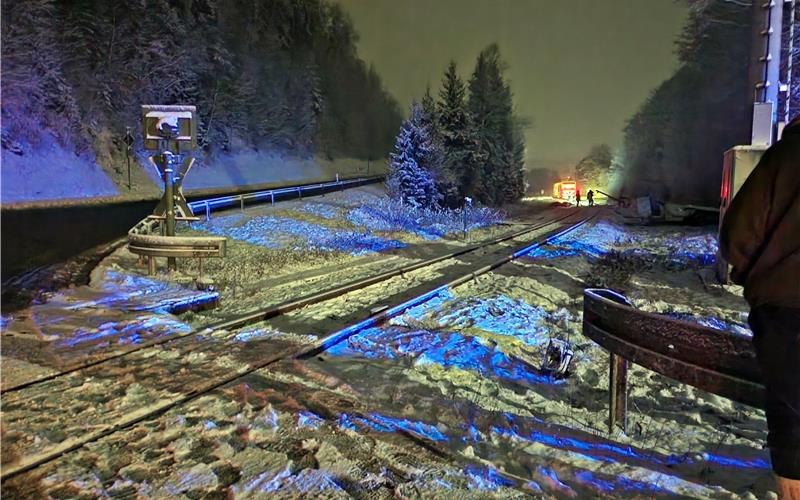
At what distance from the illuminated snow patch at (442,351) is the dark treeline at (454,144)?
23.4 metres

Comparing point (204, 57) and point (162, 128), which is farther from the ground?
point (204, 57)

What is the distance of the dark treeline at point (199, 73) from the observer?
2962 centimetres

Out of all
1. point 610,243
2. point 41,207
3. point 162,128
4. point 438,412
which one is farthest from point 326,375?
point 41,207

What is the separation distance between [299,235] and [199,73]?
28.7 meters

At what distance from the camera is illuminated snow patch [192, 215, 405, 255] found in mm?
16266

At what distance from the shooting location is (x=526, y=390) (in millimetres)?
5105

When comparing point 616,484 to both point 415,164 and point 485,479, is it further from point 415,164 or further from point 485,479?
point 415,164

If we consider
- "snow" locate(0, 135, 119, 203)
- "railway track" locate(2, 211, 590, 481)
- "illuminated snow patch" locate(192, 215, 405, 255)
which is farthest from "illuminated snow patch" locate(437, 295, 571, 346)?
"snow" locate(0, 135, 119, 203)

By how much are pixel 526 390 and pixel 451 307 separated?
3.33m

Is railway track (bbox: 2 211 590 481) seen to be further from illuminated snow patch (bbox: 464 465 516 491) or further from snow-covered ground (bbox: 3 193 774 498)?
illuminated snow patch (bbox: 464 465 516 491)

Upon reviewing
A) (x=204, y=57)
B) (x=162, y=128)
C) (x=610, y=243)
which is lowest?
(x=610, y=243)

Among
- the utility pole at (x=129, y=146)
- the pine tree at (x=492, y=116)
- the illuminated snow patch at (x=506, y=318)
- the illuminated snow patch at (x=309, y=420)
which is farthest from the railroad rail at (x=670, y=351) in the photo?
the pine tree at (x=492, y=116)

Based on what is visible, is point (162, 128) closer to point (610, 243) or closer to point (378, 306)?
point (378, 306)

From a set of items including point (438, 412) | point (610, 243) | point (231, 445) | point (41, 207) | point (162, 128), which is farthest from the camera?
point (41, 207)
